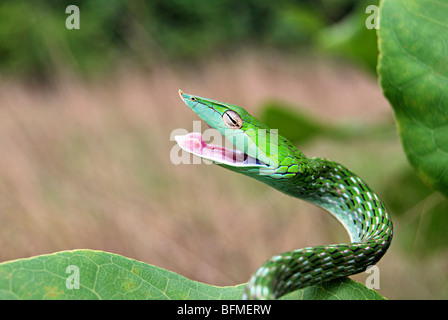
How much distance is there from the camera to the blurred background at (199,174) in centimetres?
198

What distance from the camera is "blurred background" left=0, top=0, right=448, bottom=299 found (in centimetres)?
198

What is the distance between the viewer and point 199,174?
4.68 m

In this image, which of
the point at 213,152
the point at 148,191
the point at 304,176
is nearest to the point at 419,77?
the point at 304,176

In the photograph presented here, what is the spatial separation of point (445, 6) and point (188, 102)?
0.61m

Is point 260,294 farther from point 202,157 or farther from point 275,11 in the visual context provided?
point 275,11

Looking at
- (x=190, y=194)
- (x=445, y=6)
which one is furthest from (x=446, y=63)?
(x=190, y=194)

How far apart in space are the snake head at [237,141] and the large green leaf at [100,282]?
1.03ft

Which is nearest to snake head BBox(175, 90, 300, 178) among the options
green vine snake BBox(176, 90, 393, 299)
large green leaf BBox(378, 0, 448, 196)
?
green vine snake BBox(176, 90, 393, 299)

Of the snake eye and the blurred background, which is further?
the blurred background

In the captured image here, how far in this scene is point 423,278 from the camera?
3.22 m

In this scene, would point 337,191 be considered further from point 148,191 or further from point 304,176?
point 148,191

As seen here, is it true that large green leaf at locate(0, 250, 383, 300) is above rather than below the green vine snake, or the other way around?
below

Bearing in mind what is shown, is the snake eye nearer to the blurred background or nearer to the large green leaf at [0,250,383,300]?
the large green leaf at [0,250,383,300]

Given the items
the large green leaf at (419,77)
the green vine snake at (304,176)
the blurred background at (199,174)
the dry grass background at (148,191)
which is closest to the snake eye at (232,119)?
the green vine snake at (304,176)
